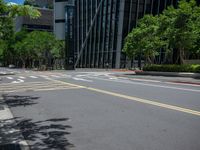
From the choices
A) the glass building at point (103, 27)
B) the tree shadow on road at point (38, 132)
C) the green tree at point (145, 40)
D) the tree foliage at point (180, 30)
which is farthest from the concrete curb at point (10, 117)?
the glass building at point (103, 27)

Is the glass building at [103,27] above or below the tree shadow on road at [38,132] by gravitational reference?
above

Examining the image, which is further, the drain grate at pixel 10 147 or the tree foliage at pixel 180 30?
the tree foliage at pixel 180 30

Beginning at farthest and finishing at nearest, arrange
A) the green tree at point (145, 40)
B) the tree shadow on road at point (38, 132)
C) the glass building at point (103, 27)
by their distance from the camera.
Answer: the glass building at point (103, 27) → the green tree at point (145, 40) → the tree shadow on road at point (38, 132)

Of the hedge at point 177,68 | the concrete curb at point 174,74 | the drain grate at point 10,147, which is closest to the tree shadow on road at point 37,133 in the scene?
the drain grate at point 10,147

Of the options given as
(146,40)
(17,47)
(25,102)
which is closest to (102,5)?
(17,47)

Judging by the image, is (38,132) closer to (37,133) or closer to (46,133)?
(37,133)

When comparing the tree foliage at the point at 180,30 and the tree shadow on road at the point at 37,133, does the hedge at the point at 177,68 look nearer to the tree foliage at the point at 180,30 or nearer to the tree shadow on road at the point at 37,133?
the tree foliage at the point at 180,30

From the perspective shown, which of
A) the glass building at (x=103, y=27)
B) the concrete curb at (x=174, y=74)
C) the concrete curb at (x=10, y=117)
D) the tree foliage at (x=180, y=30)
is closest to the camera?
the concrete curb at (x=10, y=117)

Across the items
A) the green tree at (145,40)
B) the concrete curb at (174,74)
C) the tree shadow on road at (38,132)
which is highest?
the green tree at (145,40)

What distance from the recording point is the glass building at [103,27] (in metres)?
68.3

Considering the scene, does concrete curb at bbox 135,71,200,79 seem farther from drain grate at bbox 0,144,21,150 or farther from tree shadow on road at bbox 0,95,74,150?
drain grate at bbox 0,144,21,150

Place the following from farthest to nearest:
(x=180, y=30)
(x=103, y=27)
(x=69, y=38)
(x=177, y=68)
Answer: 1. (x=69, y=38)
2. (x=103, y=27)
3. (x=177, y=68)
4. (x=180, y=30)

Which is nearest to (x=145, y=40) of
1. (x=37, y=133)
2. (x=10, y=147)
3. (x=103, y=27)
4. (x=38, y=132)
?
(x=103, y=27)

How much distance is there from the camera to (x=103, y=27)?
73688 millimetres
